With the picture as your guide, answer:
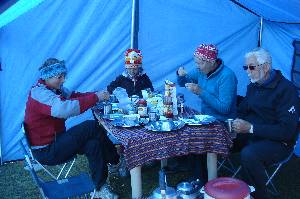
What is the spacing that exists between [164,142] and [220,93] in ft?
3.70

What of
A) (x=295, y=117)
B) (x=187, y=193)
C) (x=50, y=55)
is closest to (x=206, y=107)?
(x=295, y=117)

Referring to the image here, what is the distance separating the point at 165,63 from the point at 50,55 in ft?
4.47

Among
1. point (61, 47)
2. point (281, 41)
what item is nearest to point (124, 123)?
point (61, 47)

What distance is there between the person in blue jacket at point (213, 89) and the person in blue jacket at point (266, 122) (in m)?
0.31

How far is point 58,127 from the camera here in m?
3.74

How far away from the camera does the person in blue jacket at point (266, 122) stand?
3377 mm

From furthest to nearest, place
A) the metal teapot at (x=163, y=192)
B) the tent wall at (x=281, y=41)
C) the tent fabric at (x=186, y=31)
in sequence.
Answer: the tent fabric at (x=186, y=31) → the tent wall at (x=281, y=41) → the metal teapot at (x=163, y=192)

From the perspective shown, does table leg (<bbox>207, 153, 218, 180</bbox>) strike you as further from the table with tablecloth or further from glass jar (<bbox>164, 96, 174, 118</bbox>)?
glass jar (<bbox>164, 96, 174, 118</bbox>)

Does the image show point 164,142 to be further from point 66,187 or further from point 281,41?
point 281,41

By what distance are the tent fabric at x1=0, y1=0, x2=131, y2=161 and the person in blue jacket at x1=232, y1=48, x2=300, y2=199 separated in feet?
6.28

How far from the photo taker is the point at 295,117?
3.40 m

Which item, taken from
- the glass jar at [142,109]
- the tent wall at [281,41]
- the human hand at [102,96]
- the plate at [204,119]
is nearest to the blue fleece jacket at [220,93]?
the plate at [204,119]

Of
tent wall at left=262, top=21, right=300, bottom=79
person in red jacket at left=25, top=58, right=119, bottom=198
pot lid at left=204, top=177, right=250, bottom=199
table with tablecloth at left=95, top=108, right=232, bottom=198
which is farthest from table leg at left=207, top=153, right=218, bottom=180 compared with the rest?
tent wall at left=262, top=21, right=300, bottom=79

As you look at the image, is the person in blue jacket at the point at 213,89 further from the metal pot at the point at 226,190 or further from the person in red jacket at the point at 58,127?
the metal pot at the point at 226,190
